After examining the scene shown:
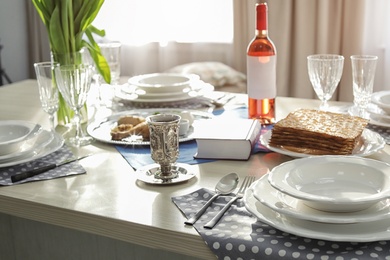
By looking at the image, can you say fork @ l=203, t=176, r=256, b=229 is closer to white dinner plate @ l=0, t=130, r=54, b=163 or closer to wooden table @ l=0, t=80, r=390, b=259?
wooden table @ l=0, t=80, r=390, b=259

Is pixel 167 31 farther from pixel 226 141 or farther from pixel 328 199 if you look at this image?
pixel 328 199

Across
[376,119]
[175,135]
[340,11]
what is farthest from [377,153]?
[340,11]

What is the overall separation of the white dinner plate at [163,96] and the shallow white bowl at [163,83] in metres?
0.02

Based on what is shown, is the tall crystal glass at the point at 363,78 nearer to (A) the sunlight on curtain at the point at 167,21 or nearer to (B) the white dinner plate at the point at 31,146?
(B) the white dinner plate at the point at 31,146

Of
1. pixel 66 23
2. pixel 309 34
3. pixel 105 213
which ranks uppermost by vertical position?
pixel 66 23

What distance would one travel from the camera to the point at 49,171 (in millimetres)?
1351

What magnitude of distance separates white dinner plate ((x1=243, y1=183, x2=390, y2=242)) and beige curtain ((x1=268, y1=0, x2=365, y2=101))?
2327 mm

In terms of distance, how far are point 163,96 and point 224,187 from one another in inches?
29.6

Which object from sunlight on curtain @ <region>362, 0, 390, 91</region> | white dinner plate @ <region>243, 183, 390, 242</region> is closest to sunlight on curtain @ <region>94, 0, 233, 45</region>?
sunlight on curtain @ <region>362, 0, 390, 91</region>

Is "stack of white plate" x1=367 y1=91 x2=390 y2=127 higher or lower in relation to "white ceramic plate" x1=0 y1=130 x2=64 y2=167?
higher

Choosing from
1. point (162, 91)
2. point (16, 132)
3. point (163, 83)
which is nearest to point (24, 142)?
point (16, 132)

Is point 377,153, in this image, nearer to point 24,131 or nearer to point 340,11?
point 24,131

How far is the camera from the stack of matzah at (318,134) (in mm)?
1297

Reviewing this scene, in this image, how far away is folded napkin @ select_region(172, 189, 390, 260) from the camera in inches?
35.6
